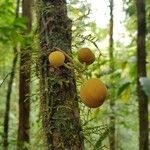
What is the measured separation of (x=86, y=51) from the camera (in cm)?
187

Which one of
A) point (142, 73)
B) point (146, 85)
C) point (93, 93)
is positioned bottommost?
point (93, 93)

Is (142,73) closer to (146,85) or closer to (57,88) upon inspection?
(146,85)

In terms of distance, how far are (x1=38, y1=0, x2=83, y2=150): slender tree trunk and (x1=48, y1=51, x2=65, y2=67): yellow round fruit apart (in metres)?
0.07

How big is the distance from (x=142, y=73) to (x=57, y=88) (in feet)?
6.91

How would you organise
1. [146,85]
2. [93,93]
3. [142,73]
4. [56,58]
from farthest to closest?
[142,73], [146,85], [56,58], [93,93]

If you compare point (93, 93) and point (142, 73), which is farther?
point (142, 73)

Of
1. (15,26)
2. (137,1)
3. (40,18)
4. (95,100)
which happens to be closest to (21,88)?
(15,26)

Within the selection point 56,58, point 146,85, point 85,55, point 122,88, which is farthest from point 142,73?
point 56,58

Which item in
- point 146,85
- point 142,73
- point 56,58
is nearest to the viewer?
point 56,58

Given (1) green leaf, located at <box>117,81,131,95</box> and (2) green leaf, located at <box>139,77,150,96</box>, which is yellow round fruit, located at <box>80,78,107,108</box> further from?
(1) green leaf, located at <box>117,81,131,95</box>

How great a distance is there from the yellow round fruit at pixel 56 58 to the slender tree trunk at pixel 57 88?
0.25 ft

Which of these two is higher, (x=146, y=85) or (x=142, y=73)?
(x=142, y=73)

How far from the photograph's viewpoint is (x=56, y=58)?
1799 millimetres

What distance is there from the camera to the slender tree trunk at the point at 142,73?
3727mm
